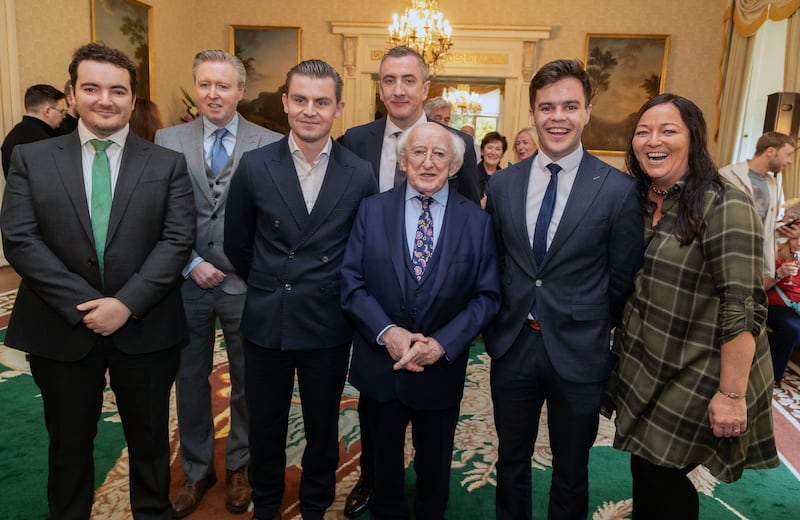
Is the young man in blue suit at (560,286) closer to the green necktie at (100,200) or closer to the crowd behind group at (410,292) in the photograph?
the crowd behind group at (410,292)

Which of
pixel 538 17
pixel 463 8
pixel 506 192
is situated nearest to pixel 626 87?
pixel 538 17

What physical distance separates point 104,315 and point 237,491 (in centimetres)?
113

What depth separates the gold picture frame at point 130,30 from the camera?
7.68 meters

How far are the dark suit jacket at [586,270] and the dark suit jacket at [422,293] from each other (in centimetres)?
16

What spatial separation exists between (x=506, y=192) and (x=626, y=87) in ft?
28.1

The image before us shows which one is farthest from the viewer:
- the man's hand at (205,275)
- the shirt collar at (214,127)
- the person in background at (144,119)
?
the person in background at (144,119)

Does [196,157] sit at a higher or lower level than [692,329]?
higher

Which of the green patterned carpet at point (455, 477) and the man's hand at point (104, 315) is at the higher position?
the man's hand at point (104, 315)

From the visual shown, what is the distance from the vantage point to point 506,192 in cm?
211

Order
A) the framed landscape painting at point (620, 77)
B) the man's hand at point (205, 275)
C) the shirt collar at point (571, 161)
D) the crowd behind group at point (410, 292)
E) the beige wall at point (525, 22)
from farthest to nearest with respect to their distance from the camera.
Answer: the framed landscape painting at point (620, 77) < the beige wall at point (525, 22) < the man's hand at point (205, 275) < the shirt collar at point (571, 161) < the crowd behind group at point (410, 292)

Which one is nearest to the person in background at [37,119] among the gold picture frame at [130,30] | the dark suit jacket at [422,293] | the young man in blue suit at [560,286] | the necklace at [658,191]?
the gold picture frame at [130,30]

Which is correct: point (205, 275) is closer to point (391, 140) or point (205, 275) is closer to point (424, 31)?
point (391, 140)

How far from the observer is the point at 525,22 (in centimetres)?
954

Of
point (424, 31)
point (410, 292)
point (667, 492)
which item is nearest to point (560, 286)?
point (410, 292)
